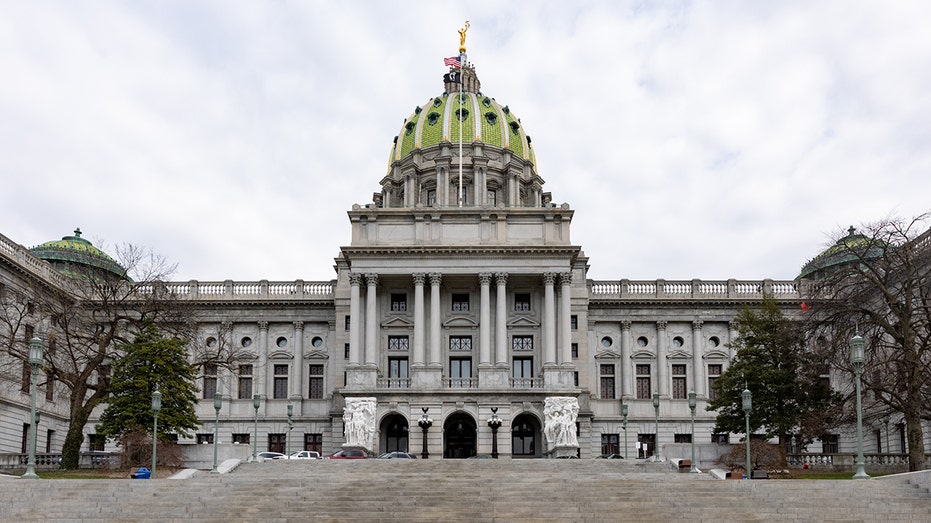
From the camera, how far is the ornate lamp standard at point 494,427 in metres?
62.3

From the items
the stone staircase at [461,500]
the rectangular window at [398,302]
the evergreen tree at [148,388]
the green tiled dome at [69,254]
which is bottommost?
the stone staircase at [461,500]

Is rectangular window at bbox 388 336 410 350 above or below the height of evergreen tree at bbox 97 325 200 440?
above

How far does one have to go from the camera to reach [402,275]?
6594cm

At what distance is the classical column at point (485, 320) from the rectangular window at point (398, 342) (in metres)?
4.96

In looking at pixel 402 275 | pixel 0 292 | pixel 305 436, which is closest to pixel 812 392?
pixel 402 275

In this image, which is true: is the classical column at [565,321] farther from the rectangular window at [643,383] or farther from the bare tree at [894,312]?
→ the bare tree at [894,312]

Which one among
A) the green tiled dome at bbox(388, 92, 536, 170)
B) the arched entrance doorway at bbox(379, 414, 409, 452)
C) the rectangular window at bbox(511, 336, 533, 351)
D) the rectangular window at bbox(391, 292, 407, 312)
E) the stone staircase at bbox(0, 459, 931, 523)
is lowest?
the stone staircase at bbox(0, 459, 931, 523)

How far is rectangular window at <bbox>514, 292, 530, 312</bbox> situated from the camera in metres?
68.3

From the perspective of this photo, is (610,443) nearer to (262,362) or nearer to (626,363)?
(626,363)

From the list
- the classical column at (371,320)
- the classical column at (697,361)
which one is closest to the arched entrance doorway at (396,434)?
the classical column at (371,320)

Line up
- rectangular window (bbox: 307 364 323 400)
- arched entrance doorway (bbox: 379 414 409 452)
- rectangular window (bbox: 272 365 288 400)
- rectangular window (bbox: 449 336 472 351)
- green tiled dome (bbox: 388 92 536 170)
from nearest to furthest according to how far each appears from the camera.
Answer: arched entrance doorway (bbox: 379 414 409 452) < rectangular window (bbox: 449 336 472 351) < rectangular window (bbox: 307 364 323 400) < rectangular window (bbox: 272 365 288 400) < green tiled dome (bbox: 388 92 536 170)

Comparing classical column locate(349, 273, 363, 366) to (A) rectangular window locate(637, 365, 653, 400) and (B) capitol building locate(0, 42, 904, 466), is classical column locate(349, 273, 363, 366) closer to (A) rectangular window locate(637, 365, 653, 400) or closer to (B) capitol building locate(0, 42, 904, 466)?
(B) capitol building locate(0, 42, 904, 466)

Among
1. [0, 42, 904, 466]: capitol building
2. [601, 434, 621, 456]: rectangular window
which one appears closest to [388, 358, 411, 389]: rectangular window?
[0, 42, 904, 466]: capitol building

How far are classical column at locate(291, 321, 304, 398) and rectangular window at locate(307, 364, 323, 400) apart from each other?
2.19 ft
